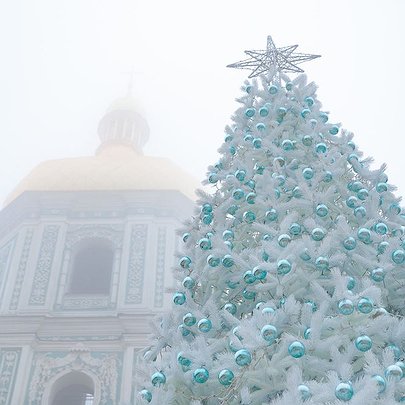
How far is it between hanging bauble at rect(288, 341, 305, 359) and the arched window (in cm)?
1111

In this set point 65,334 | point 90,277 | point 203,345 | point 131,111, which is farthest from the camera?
point 131,111

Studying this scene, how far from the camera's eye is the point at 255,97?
18.9 feet

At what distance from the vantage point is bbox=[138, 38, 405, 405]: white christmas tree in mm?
3221

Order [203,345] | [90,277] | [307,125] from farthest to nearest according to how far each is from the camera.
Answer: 1. [90,277]
2. [307,125]
3. [203,345]

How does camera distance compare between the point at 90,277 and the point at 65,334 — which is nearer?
the point at 65,334

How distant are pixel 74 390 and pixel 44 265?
2.90m

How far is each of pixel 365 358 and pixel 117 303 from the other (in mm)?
10323

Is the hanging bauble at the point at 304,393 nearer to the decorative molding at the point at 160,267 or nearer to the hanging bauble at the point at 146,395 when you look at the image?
the hanging bauble at the point at 146,395

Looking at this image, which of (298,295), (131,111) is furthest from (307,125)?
(131,111)

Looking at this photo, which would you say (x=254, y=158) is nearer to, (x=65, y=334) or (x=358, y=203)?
(x=358, y=203)

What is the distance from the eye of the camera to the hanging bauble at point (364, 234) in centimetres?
397

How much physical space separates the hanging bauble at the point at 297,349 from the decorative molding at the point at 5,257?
11.7m

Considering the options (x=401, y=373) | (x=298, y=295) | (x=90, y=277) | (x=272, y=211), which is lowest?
(x=401, y=373)

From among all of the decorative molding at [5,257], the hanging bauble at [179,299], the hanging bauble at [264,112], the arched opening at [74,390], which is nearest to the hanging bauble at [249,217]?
the hanging bauble at [179,299]
